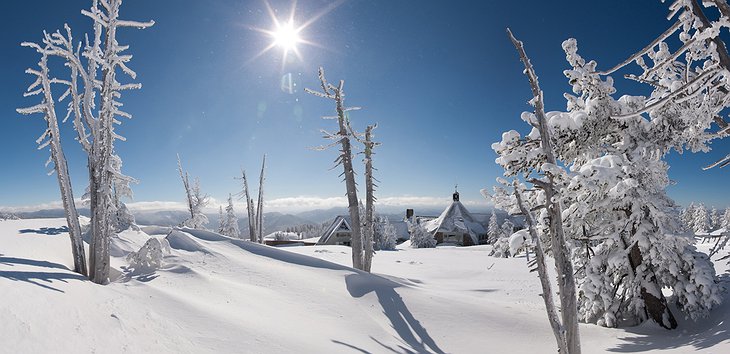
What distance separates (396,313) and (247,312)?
3.73 meters

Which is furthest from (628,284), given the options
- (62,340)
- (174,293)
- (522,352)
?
(62,340)

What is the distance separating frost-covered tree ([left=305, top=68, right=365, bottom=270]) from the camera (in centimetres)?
1473

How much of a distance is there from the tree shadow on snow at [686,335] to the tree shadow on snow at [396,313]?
4.07 metres

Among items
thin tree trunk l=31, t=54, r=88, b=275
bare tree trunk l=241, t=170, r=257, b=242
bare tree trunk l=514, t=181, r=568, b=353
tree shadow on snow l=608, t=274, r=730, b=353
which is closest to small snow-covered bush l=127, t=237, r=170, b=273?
thin tree trunk l=31, t=54, r=88, b=275

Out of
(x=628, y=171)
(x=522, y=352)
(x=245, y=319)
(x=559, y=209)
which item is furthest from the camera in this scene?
(x=628, y=171)

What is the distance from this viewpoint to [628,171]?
27.8 ft

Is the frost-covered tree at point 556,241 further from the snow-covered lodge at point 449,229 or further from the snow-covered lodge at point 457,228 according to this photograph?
the snow-covered lodge at point 457,228

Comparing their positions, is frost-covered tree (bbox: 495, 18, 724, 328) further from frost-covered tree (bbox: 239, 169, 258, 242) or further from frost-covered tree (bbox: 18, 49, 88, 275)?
frost-covered tree (bbox: 239, 169, 258, 242)

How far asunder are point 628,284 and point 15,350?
11.7 metres

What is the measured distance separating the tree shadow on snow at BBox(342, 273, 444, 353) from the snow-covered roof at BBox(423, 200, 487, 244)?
4374 cm

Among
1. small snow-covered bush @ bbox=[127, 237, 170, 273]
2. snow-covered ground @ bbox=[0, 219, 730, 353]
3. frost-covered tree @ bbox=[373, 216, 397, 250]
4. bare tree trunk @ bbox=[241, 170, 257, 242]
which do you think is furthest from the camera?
frost-covered tree @ bbox=[373, 216, 397, 250]

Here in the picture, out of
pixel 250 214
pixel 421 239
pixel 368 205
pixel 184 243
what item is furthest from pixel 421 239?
pixel 184 243

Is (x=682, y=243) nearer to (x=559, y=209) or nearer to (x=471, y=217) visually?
(x=559, y=209)

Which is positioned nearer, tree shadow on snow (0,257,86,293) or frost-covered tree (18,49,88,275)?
tree shadow on snow (0,257,86,293)
